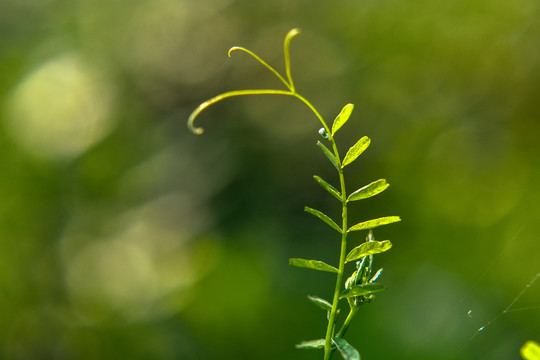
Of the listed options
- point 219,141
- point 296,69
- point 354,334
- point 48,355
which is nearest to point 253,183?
point 219,141

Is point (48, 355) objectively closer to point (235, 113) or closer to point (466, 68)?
point (235, 113)

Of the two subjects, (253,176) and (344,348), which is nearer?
(344,348)

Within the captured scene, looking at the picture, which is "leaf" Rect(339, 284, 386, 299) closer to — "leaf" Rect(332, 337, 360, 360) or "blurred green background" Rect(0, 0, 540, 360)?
"leaf" Rect(332, 337, 360, 360)

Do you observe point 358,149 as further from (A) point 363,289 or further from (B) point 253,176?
(B) point 253,176

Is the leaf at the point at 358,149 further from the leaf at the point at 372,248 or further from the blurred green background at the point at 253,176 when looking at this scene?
the blurred green background at the point at 253,176

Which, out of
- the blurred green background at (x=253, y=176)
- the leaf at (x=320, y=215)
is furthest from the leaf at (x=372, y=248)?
the blurred green background at (x=253, y=176)

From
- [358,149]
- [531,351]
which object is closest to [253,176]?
[358,149]

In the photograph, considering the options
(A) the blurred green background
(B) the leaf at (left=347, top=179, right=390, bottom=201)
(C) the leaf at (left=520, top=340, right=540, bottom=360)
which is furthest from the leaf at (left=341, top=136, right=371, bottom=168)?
(A) the blurred green background
